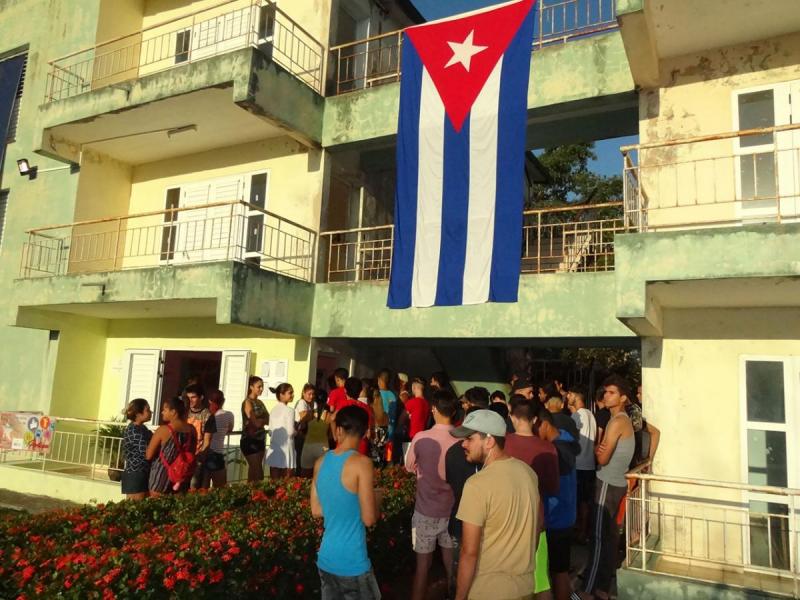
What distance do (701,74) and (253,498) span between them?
7.93m

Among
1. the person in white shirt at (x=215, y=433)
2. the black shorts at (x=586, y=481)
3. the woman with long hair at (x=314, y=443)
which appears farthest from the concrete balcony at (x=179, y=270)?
the black shorts at (x=586, y=481)

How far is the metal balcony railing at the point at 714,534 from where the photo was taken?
21.1 ft

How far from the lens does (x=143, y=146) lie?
43.5 ft

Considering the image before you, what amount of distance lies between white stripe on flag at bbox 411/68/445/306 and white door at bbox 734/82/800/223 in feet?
12.3

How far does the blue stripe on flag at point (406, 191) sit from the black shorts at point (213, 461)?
323 cm

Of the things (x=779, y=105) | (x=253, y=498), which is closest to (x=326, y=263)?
(x=253, y=498)

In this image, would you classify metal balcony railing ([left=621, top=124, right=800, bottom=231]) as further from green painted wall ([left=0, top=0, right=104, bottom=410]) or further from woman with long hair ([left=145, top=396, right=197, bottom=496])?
green painted wall ([left=0, top=0, right=104, bottom=410])

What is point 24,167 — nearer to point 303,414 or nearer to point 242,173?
point 242,173

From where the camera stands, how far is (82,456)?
12.5 m

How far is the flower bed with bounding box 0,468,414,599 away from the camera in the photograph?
4.24 m

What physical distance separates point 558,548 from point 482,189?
445cm

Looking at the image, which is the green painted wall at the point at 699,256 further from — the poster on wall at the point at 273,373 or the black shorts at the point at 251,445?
the poster on wall at the point at 273,373

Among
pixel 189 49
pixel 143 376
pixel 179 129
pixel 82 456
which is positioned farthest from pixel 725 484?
pixel 189 49

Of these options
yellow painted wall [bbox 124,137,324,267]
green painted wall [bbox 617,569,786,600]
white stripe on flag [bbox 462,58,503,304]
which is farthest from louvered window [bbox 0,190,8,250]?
green painted wall [bbox 617,569,786,600]
